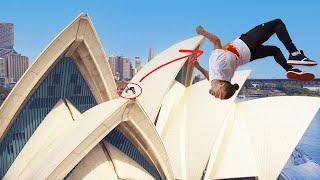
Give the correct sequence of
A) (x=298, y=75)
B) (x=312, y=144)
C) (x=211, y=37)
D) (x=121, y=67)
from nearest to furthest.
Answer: (x=211, y=37), (x=298, y=75), (x=312, y=144), (x=121, y=67)

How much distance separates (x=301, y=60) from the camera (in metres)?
4.62

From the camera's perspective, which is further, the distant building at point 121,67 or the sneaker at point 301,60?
the distant building at point 121,67

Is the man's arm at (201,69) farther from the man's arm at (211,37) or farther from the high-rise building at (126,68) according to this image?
the high-rise building at (126,68)

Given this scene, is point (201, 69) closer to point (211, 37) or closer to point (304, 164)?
point (211, 37)

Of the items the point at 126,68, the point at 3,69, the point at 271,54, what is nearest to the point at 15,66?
the point at 3,69

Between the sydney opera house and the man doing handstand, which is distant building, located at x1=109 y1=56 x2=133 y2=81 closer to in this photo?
the sydney opera house

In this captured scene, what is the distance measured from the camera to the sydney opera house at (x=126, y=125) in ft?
79.7

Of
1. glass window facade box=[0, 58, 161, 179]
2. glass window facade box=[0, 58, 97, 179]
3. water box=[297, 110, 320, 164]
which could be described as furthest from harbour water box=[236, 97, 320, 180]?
glass window facade box=[0, 58, 97, 179]

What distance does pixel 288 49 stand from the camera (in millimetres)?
4703

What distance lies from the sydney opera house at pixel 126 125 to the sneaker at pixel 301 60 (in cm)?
1823

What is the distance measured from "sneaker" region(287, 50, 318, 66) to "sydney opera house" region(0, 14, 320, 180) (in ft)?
59.8

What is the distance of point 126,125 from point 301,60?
67.8ft

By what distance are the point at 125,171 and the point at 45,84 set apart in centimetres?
724

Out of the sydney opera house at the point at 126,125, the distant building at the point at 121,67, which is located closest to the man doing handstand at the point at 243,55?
the sydney opera house at the point at 126,125
